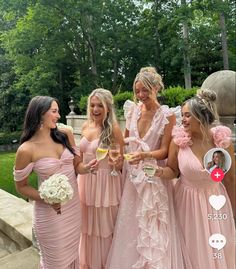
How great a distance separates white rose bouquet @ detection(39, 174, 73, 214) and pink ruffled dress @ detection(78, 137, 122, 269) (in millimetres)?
518

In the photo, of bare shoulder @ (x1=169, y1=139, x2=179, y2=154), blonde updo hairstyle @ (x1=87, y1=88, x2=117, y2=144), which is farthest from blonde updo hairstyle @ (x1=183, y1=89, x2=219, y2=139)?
blonde updo hairstyle @ (x1=87, y1=88, x2=117, y2=144)

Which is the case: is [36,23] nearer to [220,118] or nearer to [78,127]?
[78,127]

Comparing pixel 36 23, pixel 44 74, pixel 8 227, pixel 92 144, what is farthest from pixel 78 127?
pixel 92 144

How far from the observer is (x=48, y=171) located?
7.35 feet

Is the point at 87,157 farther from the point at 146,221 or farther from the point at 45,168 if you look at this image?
the point at 146,221

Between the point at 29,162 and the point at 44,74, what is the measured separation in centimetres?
1693

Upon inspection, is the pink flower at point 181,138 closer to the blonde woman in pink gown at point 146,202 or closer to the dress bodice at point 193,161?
the dress bodice at point 193,161

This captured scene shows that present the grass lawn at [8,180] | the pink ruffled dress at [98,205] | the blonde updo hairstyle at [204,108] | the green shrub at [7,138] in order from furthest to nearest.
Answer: the green shrub at [7,138] < the grass lawn at [8,180] < the pink ruffled dress at [98,205] < the blonde updo hairstyle at [204,108]

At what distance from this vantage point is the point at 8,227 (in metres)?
4.05

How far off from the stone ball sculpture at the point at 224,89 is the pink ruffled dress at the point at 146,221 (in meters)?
0.56

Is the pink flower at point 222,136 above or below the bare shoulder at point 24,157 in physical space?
above

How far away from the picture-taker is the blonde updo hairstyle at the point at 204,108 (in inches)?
76.5

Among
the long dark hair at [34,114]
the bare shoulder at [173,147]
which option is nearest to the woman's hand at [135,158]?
the bare shoulder at [173,147]

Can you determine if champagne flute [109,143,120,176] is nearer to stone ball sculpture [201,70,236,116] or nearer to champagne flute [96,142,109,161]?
champagne flute [96,142,109,161]
